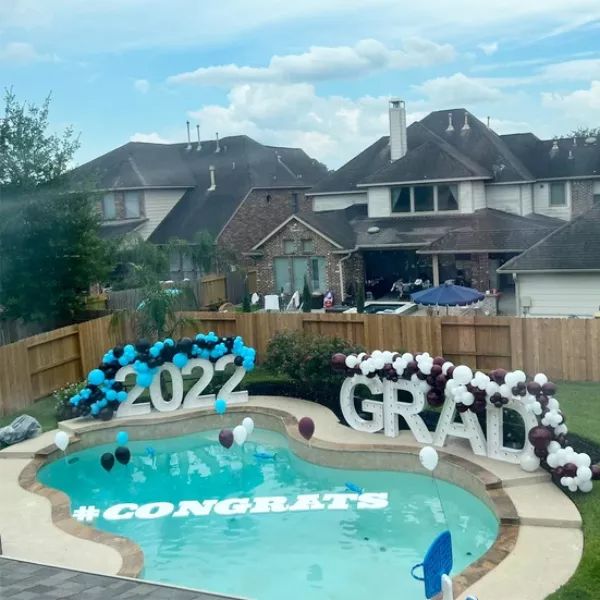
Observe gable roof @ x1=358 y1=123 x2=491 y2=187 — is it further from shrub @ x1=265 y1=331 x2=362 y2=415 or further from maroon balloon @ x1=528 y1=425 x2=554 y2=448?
maroon balloon @ x1=528 y1=425 x2=554 y2=448

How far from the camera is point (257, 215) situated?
37969 mm

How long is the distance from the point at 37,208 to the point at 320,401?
32.0ft

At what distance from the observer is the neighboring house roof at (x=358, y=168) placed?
3603cm

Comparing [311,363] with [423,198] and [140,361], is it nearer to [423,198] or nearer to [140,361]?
[140,361]

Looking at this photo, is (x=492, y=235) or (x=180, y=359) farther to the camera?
(x=492, y=235)

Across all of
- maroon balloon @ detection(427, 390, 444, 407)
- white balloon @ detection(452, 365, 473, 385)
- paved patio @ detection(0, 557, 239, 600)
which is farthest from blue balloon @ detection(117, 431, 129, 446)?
paved patio @ detection(0, 557, 239, 600)

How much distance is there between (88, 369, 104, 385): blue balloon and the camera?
16172 millimetres

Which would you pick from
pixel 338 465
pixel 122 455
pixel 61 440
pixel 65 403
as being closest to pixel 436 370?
pixel 338 465

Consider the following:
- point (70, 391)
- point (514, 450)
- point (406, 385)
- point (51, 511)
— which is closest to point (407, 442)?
point (406, 385)

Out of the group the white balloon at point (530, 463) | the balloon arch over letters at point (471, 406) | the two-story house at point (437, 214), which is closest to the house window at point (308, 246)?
the two-story house at point (437, 214)

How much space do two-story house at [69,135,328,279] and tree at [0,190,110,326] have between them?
12204mm

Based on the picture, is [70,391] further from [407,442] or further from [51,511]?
[407,442]

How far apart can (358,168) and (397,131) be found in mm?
2653

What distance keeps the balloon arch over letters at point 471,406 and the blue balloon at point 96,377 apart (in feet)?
16.0
